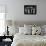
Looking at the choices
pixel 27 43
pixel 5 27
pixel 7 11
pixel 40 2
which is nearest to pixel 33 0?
pixel 40 2

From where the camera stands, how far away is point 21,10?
15.9ft

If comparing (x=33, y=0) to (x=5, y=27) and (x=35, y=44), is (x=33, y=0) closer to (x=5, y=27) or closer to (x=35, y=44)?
(x=5, y=27)

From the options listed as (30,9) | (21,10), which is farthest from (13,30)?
(30,9)

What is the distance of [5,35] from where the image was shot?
4.55m

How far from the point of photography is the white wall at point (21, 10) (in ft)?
15.7

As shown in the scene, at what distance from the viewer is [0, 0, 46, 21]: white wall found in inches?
189

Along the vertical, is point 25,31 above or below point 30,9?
below

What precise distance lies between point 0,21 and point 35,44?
7.95ft

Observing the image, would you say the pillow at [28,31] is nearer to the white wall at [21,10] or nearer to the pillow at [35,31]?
the pillow at [35,31]

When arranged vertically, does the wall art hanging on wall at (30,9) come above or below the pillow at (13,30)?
above

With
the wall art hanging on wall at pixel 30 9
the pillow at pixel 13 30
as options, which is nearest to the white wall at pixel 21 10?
the wall art hanging on wall at pixel 30 9

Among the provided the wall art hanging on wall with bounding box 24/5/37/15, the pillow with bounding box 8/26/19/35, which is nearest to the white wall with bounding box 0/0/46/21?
the wall art hanging on wall with bounding box 24/5/37/15

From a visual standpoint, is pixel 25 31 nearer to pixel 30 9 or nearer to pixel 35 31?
pixel 35 31

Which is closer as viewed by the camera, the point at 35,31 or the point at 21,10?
the point at 35,31
